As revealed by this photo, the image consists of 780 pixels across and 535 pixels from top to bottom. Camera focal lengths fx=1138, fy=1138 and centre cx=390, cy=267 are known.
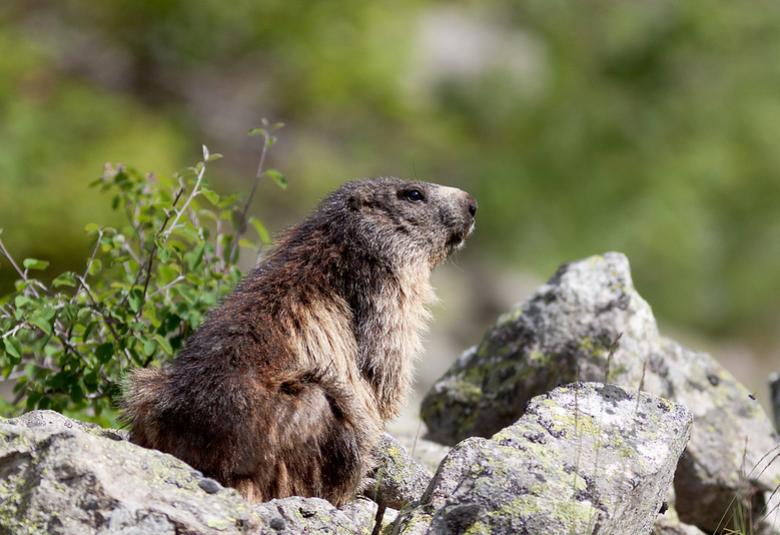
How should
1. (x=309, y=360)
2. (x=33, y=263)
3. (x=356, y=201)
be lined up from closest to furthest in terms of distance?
(x=309, y=360) → (x=33, y=263) → (x=356, y=201)

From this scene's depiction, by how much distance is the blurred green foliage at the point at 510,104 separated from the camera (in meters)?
21.3

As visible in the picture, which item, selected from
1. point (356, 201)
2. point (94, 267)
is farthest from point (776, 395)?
point (94, 267)

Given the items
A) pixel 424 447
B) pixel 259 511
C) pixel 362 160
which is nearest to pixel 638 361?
pixel 424 447

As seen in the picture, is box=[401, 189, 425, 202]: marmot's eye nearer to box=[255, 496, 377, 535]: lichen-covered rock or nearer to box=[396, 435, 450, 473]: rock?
box=[396, 435, 450, 473]: rock

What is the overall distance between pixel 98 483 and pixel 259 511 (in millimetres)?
768

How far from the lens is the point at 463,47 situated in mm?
→ 23984

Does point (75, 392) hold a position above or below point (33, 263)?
below

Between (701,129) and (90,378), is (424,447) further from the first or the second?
(701,129)

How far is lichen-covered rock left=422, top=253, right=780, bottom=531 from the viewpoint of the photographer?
7.09m

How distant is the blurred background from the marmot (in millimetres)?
12574

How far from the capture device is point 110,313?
672cm

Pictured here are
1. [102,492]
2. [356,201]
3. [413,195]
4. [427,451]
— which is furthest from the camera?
[427,451]

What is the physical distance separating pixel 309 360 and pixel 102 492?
1555 millimetres

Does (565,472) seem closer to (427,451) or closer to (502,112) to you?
(427,451)
